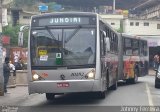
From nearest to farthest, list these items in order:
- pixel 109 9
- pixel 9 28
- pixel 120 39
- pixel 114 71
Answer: pixel 114 71
pixel 120 39
pixel 9 28
pixel 109 9

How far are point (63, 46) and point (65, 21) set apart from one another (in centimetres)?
99

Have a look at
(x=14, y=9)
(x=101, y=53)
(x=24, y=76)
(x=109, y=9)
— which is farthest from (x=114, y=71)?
(x=109, y=9)

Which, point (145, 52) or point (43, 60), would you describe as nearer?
point (43, 60)

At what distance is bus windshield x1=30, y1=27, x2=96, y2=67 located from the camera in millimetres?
15539

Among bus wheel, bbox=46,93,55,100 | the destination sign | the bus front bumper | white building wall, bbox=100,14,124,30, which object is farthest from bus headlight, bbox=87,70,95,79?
white building wall, bbox=100,14,124,30

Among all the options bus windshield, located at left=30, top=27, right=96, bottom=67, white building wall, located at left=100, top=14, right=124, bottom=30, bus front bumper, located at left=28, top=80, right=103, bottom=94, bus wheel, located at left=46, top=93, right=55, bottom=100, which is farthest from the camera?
white building wall, located at left=100, top=14, right=124, bottom=30

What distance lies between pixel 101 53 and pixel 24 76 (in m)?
12.8

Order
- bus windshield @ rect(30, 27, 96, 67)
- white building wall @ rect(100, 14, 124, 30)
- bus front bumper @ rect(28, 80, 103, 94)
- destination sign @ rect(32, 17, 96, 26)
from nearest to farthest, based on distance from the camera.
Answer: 1. bus front bumper @ rect(28, 80, 103, 94)
2. bus windshield @ rect(30, 27, 96, 67)
3. destination sign @ rect(32, 17, 96, 26)
4. white building wall @ rect(100, 14, 124, 30)

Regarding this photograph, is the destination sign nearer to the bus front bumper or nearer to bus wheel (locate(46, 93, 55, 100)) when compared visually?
the bus front bumper

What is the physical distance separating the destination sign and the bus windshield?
241mm

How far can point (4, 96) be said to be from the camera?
20.5 meters

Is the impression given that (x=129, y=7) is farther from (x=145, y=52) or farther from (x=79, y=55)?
(x=79, y=55)

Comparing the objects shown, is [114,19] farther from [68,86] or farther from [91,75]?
[68,86]

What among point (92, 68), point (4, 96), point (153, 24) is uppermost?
point (153, 24)
